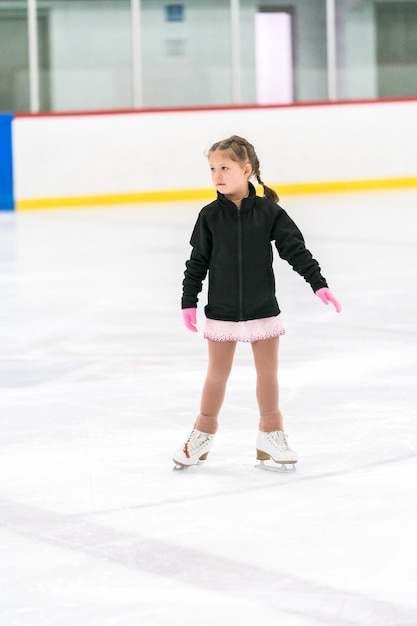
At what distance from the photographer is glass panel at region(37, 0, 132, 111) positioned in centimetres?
1420

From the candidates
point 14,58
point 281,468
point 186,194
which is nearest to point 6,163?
point 14,58

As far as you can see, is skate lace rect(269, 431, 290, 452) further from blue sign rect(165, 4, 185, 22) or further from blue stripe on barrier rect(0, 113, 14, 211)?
blue sign rect(165, 4, 185, 22)

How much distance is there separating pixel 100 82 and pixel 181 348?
9783mm

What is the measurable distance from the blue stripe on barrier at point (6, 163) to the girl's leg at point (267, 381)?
34.8 feet

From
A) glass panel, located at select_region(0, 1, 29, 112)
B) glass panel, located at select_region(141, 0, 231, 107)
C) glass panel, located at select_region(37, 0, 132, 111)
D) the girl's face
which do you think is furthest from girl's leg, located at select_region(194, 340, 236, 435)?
glass panel, located at select_region(141, 0, 231, 107)

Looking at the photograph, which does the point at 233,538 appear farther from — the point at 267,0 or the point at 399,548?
the point at 267,0

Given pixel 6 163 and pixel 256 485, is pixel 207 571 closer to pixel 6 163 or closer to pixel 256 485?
pixel 256 485

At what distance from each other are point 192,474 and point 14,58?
11.4 metres

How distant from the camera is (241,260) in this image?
318 centimetres

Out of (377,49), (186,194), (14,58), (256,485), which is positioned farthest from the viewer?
(377,49)

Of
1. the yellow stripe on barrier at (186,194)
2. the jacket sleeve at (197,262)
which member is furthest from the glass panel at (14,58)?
the jacket sleeve at (197,262)

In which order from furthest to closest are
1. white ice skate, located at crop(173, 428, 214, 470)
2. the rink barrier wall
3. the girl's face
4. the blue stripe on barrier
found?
the rink barrier wall
the blue stripe on barrier
white ice skate, located at crop(173, 428, 214, 470)
the girl's face

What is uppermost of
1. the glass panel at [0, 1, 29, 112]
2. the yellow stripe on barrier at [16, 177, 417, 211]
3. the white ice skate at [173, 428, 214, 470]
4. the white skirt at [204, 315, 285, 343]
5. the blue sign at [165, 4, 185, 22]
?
the blue sign at [165, 4, 185, 22]

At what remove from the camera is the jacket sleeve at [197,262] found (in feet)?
10.5
